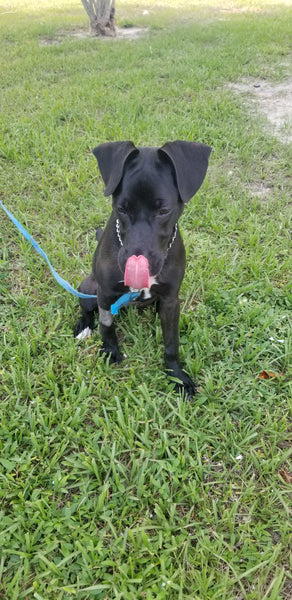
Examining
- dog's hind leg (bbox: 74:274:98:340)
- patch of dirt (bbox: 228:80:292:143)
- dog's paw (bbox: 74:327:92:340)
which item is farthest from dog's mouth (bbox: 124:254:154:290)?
patch of dirt (bbox: 228:80:292:143)

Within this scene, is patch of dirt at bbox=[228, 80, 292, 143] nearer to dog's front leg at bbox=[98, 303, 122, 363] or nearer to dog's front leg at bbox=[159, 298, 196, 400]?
dog's front leg at bbox=[159, 298, 196, 400]

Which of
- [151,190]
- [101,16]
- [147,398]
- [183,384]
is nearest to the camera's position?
[151,190]

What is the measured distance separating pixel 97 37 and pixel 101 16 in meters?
0.49

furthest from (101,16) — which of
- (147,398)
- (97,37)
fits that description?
(147,398)

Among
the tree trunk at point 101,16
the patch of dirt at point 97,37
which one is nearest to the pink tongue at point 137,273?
the patch of dirt at point 97,37

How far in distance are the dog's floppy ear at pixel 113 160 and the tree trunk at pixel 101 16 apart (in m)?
9.90

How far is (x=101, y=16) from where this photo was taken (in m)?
10.1

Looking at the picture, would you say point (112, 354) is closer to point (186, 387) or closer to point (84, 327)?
point (84, 327)

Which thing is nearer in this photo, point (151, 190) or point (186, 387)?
point (151, 190)

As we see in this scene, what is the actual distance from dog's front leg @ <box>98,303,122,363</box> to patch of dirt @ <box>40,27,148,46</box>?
931 cm

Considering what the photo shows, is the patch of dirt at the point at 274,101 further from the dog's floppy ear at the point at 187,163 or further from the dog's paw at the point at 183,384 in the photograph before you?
the dog's paw at the point at 183,384

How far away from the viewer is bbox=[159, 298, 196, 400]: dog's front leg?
2523 millimetres

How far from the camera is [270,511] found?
79.4 inches

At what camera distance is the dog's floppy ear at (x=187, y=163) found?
2.11m
